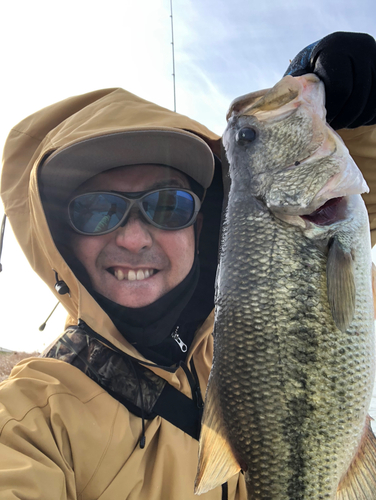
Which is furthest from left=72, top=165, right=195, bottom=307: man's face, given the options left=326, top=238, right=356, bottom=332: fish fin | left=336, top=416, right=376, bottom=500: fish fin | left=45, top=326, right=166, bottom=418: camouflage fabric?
left=336, top=416, right=376, bottom=500: fish fin

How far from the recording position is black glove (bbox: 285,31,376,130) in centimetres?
162

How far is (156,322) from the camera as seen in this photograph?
205cm

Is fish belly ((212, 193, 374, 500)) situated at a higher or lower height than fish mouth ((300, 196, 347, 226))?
lower

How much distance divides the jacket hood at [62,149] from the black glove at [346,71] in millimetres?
797

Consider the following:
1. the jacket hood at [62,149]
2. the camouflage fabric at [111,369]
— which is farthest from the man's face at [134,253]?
the camouflage fabric at [111,369]

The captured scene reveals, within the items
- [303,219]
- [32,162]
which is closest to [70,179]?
[32,162]

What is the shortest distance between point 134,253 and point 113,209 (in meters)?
0.28

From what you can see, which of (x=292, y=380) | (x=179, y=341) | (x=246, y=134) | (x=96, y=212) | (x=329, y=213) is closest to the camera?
(x=292, y=380)

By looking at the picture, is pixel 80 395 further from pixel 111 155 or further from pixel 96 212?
pixel 111 155

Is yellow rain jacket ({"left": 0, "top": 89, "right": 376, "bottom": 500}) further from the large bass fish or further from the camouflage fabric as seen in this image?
the large bass fish

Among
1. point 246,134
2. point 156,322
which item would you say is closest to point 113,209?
point 156,322

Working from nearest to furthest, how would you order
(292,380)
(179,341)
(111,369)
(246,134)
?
(292,380), (246,134), (111,369), (179,341)

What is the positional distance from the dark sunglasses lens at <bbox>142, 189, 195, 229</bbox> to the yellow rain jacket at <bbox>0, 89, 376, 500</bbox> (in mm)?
392

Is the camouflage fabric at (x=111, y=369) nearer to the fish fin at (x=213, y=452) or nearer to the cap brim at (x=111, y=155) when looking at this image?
the fish fin at (x=213, y=452)
